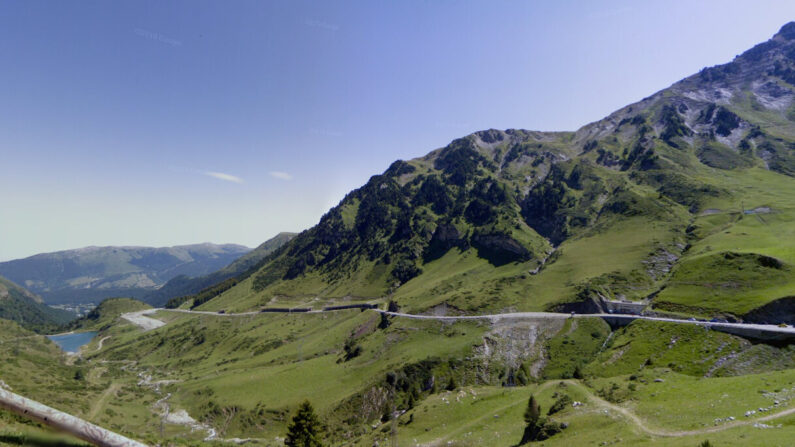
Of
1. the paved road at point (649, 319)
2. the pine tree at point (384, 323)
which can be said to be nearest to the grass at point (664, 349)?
the paved road at point (649, 319)

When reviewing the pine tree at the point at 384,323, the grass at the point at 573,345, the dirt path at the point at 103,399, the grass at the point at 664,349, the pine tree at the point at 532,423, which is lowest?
the grass at the point at 573,345

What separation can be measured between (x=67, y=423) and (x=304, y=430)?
5535cm

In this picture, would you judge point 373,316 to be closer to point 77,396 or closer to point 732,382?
point 77,396

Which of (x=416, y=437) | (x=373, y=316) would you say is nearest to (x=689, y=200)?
(x=373, y=316)

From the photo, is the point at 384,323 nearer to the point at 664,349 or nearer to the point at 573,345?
the point at 573,345

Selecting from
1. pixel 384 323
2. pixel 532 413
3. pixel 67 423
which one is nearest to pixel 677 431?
pixel 532 413

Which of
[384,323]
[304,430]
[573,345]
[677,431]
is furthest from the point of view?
[384,323]

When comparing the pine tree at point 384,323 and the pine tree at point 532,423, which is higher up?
the pine tree at point 532,423

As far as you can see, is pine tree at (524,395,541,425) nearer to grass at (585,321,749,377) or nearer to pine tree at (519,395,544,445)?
pine tree at (519,395,544,445)

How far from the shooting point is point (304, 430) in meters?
52.8

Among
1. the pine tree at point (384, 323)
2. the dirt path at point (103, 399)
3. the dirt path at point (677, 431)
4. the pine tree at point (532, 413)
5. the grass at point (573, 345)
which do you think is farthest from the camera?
the pine tree at point (384, 323)

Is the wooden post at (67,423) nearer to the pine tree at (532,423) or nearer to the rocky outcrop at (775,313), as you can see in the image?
the pine tree at (532,423)

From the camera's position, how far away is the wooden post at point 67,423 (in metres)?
6.46

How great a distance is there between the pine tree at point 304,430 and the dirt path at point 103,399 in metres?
60.7
